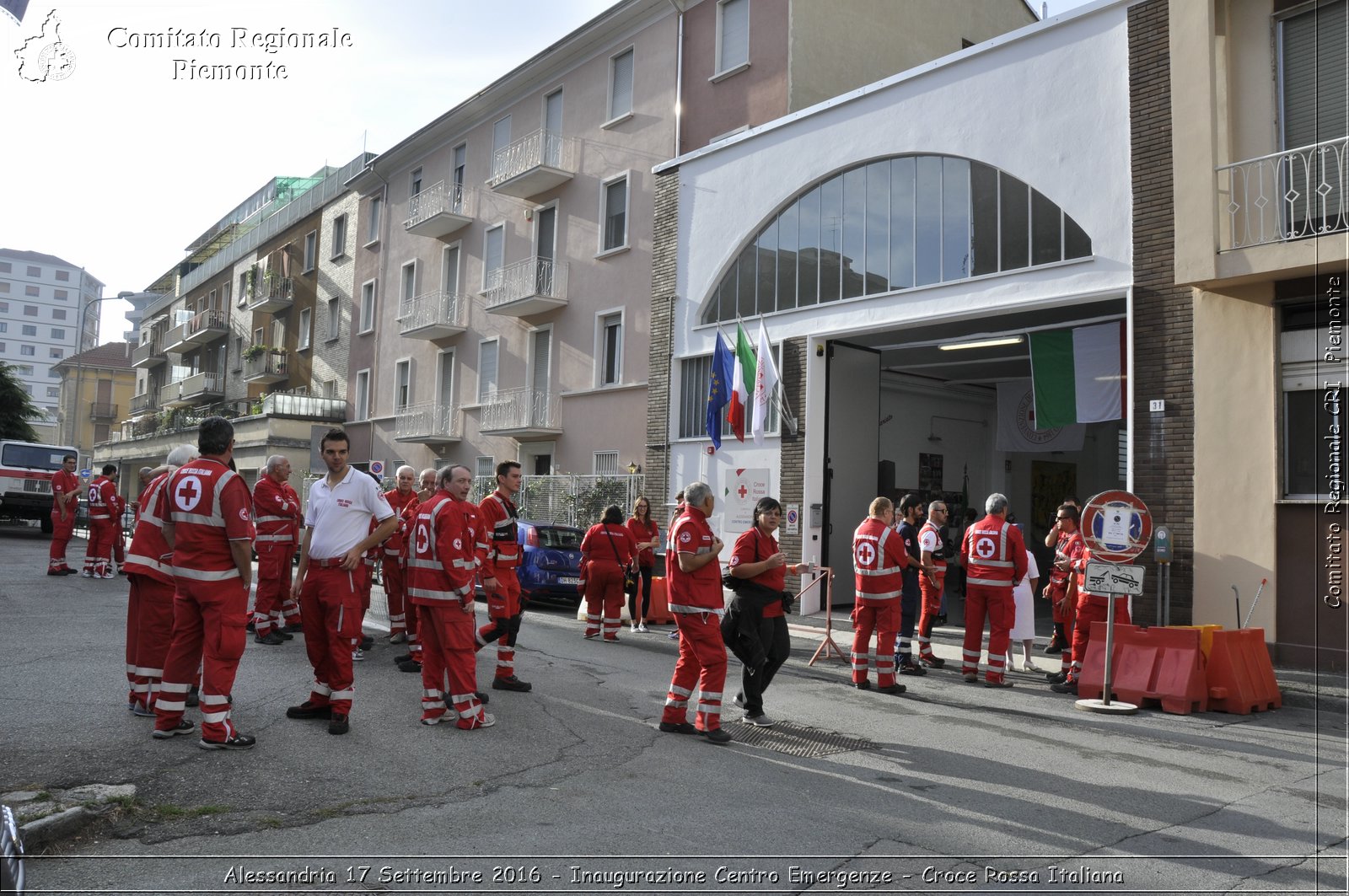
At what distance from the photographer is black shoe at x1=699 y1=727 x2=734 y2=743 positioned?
747 centimetres

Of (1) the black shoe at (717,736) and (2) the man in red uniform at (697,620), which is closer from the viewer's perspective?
(1) the black shoe at (717,736)

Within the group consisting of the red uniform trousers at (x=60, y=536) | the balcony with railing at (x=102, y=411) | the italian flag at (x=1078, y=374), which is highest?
the balcony with railing at (x=102, y=411)

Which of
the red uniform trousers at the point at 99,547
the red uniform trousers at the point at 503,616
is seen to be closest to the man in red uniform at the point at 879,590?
the red uniform trousers at the point at 503,616

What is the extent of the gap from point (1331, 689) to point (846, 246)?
10201mm

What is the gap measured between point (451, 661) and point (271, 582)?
4.82 m

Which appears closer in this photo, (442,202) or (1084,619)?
(1084,619)

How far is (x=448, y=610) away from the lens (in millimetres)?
7566

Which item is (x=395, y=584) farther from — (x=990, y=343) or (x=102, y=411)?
(x=102, y=411)

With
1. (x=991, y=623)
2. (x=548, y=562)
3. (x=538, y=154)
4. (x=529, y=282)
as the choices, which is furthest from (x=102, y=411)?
(x=991, y=623)

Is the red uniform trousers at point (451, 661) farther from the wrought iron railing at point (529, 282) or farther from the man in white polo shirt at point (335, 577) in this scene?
the wrought iron railing at point (529, 282)

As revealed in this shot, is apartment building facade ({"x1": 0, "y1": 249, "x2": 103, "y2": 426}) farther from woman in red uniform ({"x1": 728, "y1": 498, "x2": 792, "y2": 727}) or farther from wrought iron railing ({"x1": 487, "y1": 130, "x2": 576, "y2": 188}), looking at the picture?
woman in red uniform ({"x1": 728, "y1": 498, "x2": 792, "y2": 727})

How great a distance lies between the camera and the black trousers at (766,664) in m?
8.27

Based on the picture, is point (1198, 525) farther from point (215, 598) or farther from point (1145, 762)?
point (215, 598)

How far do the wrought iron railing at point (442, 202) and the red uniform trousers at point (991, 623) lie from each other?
2288 cm
